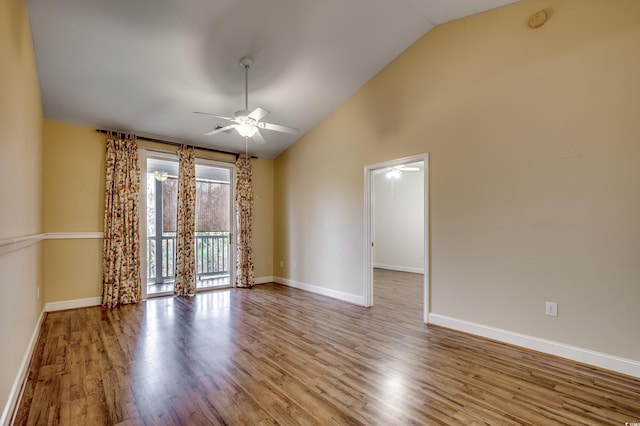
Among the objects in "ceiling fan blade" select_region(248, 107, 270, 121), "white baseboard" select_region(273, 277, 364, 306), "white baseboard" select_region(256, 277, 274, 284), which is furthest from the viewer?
"white baseboard" select_region(256, 277, 274, 284)

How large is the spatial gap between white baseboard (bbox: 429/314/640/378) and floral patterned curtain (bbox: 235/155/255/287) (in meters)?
3.68

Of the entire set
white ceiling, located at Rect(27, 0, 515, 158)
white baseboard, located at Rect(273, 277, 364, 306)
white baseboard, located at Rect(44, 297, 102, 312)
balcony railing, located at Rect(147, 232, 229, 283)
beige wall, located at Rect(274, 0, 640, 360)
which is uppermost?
white ceiling, located at Rect(27, 0, 515, 158)

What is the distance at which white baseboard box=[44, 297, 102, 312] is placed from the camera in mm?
4164

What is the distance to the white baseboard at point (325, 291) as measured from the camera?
182 inches

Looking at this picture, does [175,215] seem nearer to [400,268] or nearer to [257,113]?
[257,113]

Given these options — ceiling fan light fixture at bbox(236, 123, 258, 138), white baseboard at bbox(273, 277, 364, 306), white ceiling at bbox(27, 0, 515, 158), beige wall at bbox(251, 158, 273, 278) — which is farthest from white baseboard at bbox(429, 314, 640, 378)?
beige wall at bbox(251, 158, 273, 278)

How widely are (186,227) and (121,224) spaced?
3.11ft

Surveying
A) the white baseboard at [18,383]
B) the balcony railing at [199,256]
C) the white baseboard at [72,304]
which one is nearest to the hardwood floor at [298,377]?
the white baseboard at [18,383]

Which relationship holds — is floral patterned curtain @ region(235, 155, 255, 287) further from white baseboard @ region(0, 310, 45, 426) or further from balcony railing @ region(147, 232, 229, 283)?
white baseboard @ region(0, 310, 45, 426)

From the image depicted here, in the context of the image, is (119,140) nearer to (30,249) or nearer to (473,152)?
(30,249)

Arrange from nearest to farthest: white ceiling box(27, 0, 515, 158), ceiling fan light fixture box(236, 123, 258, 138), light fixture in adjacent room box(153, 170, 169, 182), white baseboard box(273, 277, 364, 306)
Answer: white ceiling box(27, 0, 515, 158), ceiling fan light fixture box(236, 123, 258, 138), white baseboard box(273, 277, 364, 306), light fixture in adjacent room box(153, 170, 169, 182)

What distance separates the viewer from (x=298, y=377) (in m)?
2.43

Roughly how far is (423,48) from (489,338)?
11.7 ft

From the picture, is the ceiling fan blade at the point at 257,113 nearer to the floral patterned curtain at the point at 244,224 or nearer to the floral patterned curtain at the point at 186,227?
the floral patterned curtain at the point at 186,227
